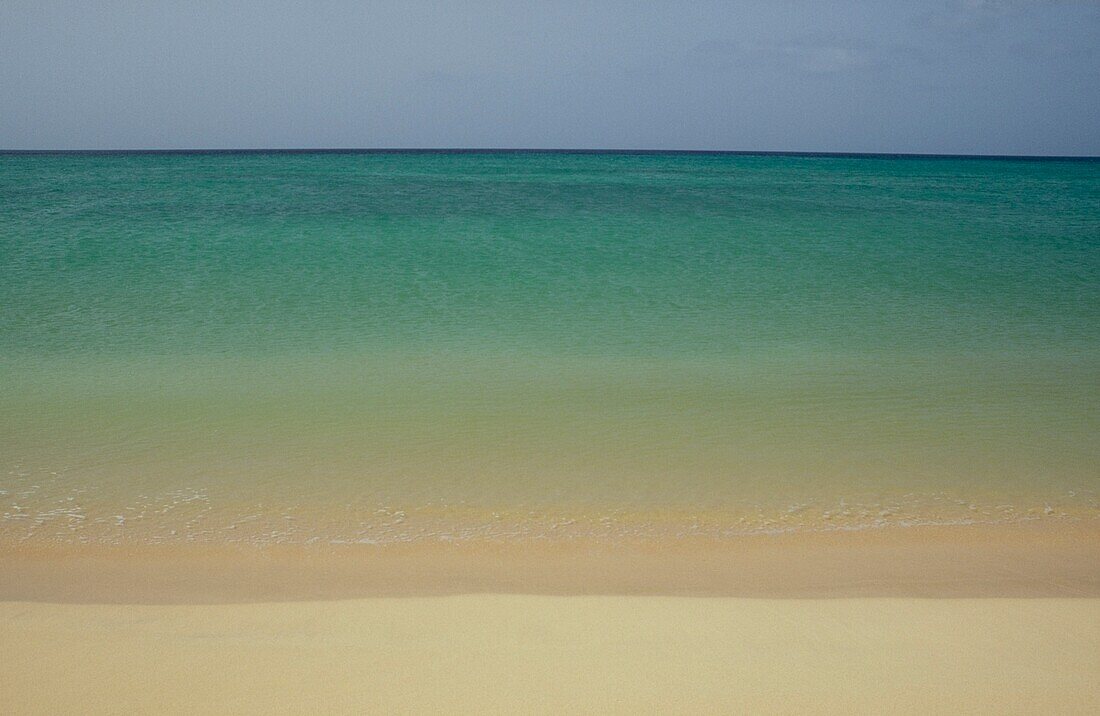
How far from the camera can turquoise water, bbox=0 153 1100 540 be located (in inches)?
163

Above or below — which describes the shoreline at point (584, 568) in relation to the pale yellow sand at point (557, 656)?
below

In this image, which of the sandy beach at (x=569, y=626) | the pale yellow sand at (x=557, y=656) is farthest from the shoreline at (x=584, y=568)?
the pale yellow sand at (x=557, y=656)

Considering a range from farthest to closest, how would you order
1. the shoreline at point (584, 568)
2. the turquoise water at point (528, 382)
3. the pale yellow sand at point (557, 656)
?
the turquoise water at point (528, 382) → the shoreline at point (584, 568) → the pale yellow sand at point (557, 656)

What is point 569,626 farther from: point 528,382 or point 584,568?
point 528,382

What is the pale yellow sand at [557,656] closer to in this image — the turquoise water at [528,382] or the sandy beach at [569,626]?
the sandy beach at [569,626]

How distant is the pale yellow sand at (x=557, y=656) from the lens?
7.99 feet

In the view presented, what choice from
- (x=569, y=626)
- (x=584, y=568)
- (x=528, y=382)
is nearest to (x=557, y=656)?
(x=569, y=626)

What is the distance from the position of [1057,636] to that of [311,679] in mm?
2552

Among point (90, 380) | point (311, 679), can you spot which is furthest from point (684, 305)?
point (311, 679)

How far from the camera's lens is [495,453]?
4734 millimetres

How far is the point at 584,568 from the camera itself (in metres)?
3.51

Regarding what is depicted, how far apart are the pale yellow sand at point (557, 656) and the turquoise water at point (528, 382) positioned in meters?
0.85

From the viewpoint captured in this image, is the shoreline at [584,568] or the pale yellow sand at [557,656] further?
the shoreline at [584,568]

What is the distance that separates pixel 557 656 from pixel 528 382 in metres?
3.60
